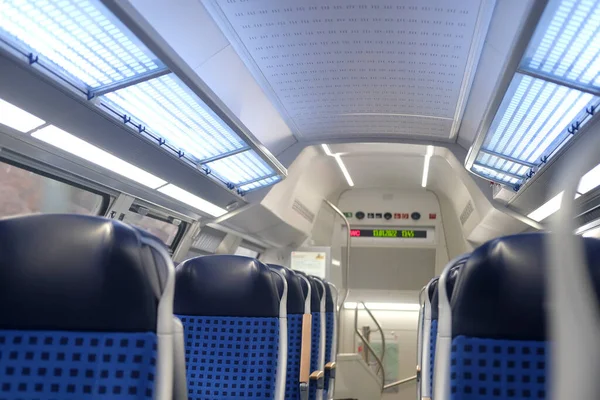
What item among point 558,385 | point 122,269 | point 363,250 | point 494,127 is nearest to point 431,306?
point 494,127

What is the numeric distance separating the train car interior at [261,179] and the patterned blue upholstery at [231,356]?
12 mm

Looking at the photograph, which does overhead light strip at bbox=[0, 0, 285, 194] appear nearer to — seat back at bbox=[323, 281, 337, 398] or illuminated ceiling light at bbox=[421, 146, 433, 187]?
seat back at bbox=[323, 281, 337, 398]

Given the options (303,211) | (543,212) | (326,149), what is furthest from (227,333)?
(303,211)

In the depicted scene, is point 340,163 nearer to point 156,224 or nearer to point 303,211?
point 303,211

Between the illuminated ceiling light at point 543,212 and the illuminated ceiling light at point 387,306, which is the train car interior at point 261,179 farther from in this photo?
the illuminated ceiling light at point 387,306

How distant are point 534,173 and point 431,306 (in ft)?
6.39

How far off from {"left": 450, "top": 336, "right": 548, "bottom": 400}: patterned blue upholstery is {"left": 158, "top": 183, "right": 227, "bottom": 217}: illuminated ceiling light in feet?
12.3

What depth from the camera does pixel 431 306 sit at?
3223 millimetres

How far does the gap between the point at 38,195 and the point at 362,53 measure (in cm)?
271

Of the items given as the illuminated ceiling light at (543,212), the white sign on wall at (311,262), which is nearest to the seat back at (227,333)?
the illuminated ceiling light at (543,212)

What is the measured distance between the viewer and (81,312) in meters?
1.38

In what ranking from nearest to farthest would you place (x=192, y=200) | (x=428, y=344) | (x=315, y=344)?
(x=428, y=344), (x=315, y=344), (x=192, y=200)

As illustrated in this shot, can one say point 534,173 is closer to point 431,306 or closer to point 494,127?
point 494,127

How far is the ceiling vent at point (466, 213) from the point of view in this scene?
7602 millimetres
